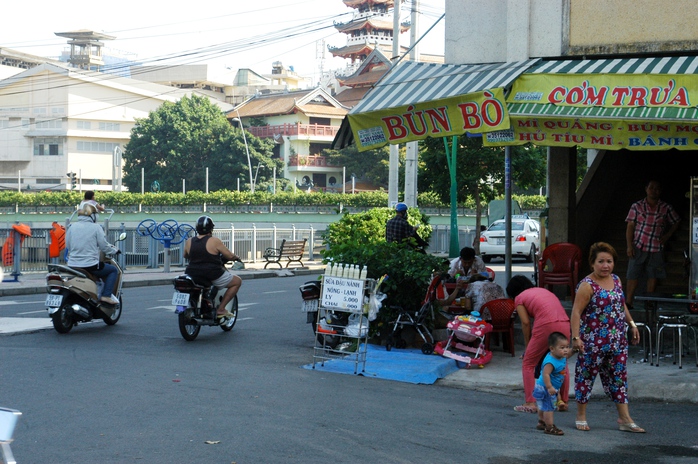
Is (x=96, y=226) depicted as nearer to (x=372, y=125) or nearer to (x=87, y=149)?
(x=372, y=125)

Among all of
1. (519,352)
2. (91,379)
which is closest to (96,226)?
(91,379)

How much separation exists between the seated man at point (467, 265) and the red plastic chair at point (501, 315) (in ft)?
4.58

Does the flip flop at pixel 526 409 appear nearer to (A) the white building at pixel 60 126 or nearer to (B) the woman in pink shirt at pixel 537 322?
(B) the woman in pink shirt at pixel 537 322

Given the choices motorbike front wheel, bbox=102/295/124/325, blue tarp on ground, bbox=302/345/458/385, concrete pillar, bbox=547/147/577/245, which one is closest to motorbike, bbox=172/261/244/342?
motorbike front wheel, bbox=102/295/124/325

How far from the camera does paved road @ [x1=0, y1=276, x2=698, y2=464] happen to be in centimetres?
632

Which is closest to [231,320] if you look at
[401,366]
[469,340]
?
[401,366]

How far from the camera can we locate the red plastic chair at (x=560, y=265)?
529 inches

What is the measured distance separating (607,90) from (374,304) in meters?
3.73

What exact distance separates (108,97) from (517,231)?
61.3 metres

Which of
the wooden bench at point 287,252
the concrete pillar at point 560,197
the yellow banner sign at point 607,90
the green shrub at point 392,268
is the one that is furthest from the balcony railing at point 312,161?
the yellow banner sign at point 607,90

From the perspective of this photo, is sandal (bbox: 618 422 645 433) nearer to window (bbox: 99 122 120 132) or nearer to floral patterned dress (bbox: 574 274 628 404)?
floral patterned dress (bbox: 574 274 628 404)

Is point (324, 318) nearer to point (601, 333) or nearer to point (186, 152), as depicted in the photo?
point (601, 333)

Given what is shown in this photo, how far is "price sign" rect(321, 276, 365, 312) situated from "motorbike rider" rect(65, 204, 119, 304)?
13.6ft

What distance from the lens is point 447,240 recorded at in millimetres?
38625
